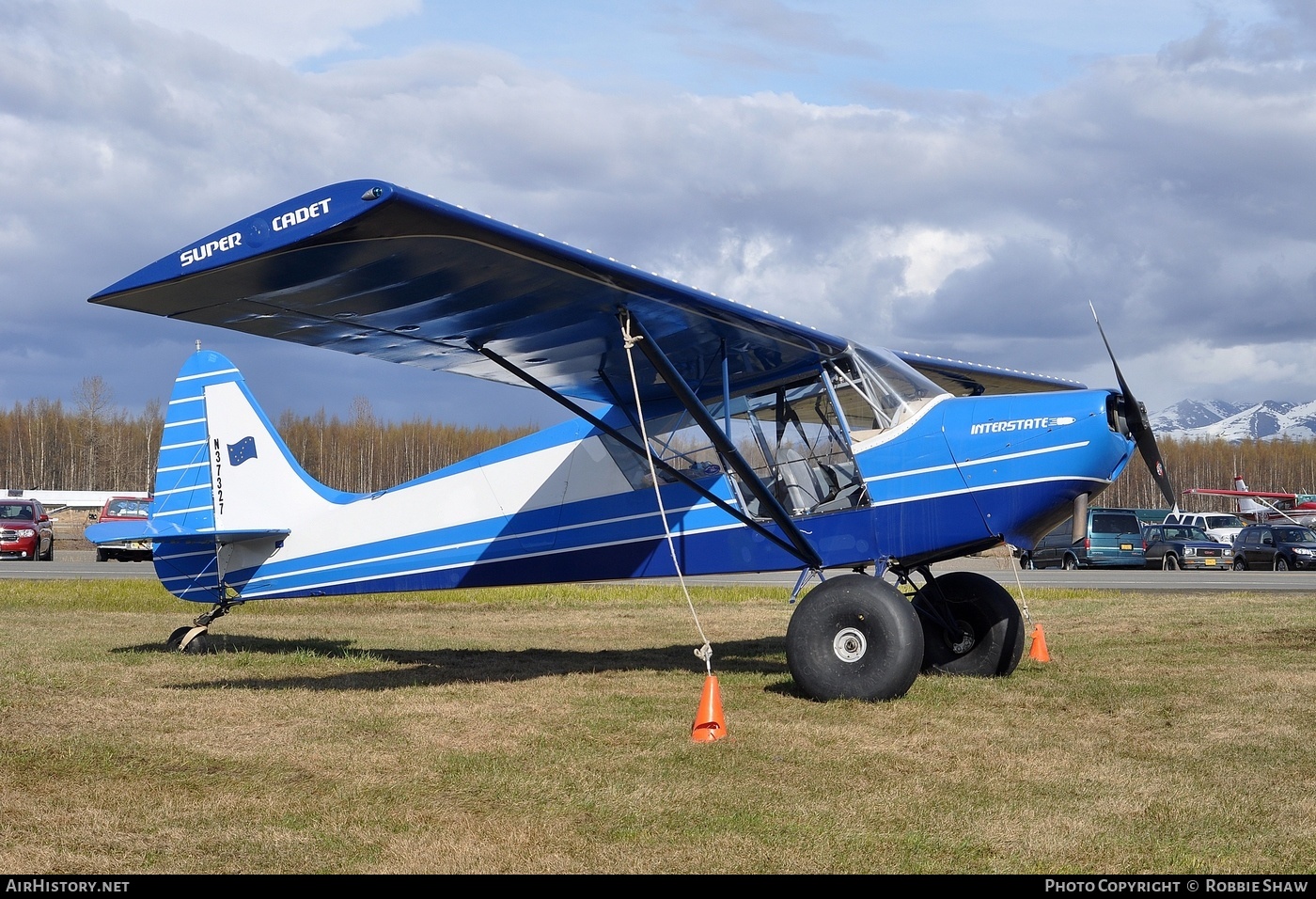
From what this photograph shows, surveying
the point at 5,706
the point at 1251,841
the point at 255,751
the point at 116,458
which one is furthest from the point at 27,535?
the point at 116,458

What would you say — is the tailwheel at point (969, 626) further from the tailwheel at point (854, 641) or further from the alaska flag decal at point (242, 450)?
the alaska flag decal at point (242, 450)

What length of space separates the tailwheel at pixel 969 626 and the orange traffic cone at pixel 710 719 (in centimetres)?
346

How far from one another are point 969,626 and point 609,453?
3.54 m

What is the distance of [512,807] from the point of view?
5.12 metres

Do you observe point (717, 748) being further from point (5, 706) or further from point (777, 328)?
point (5, 706)

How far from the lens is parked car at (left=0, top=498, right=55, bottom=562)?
31781 mm

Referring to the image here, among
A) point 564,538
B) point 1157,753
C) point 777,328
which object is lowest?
point 1157,753

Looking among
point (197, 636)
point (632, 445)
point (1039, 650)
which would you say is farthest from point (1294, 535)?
point (197, 636)

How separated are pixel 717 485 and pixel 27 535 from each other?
95.9ft

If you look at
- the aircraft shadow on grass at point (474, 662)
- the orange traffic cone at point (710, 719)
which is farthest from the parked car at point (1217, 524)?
the orange traffic cone at point (710, 719)

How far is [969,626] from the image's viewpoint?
31.7ft

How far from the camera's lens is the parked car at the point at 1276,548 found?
32.3 meters

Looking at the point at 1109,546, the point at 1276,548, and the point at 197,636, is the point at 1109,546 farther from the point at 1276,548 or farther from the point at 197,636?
the point at 197,636

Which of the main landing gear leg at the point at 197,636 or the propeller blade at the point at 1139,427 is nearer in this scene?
the propeller blade at the point at 1139,427
